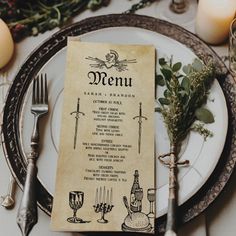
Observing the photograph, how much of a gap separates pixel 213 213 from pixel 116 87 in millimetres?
257

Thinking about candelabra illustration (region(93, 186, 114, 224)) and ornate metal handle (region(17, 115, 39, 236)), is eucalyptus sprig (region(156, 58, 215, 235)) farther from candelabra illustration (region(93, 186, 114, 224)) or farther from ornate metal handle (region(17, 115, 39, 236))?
ornate metal handle (region(17, 115, 39, 236))

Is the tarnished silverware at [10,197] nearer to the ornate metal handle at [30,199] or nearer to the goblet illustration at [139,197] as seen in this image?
the ornate metal handle at [30,199]

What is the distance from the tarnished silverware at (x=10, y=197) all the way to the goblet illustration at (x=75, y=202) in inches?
4.3

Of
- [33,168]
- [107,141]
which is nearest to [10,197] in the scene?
[33,168]

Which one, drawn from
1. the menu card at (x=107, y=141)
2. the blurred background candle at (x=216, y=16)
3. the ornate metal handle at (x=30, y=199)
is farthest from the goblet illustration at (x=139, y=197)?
the blurred background candle at (x=216, y=16)

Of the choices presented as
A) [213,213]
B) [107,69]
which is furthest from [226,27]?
[213,213]

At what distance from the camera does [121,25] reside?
843mm

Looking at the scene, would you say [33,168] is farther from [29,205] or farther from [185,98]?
[185,98]

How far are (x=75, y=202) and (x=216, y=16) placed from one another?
0.41 m

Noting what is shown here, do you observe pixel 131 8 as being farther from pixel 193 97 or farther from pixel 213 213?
pixel 213 213

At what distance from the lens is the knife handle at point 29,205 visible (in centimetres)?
67

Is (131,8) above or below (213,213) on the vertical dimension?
above

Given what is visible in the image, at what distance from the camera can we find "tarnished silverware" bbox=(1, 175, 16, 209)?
744mm

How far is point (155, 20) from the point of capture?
2.75 feet
